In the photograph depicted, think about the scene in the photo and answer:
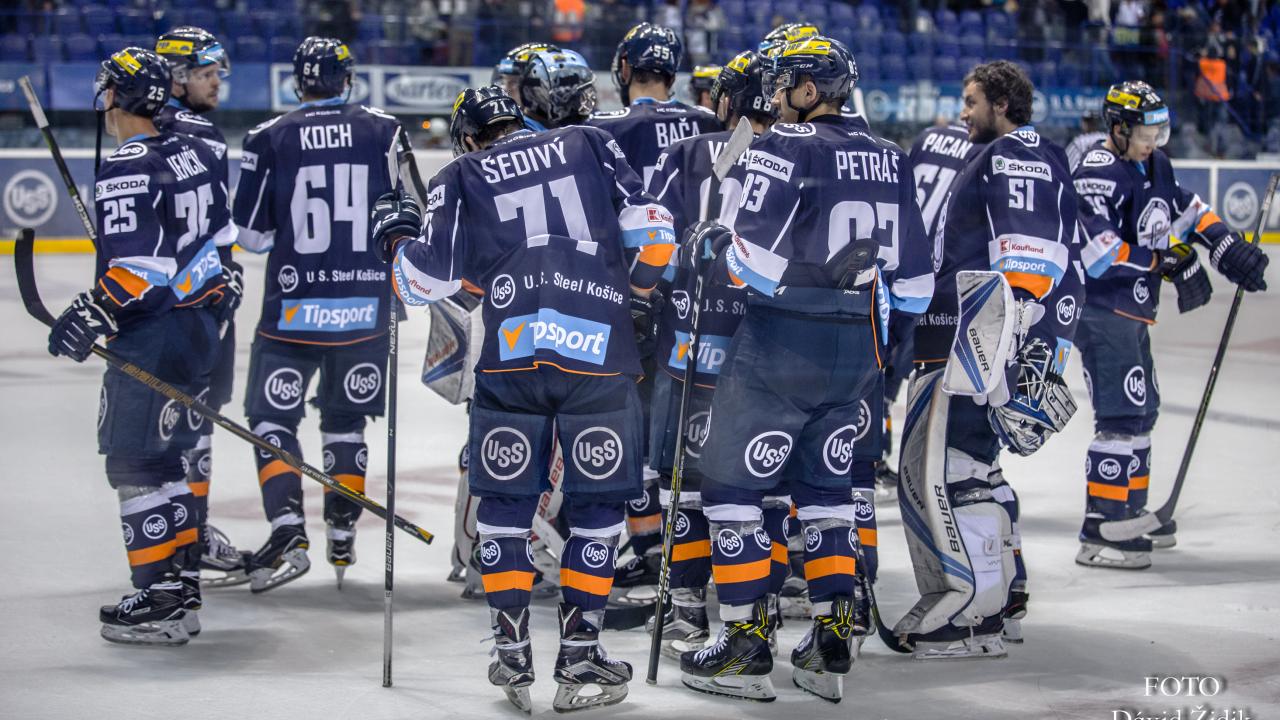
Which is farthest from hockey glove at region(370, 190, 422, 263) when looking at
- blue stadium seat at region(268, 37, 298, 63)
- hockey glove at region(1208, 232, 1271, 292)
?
blue stadium seat at region(268, 37, 298, 63)

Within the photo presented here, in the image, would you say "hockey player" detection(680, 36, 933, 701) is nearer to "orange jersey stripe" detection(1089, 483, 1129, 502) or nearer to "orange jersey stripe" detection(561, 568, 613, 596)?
"orange jersey stripe" detection(561, 568, 613, 596)

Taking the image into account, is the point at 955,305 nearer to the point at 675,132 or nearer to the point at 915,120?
the point at 675,132

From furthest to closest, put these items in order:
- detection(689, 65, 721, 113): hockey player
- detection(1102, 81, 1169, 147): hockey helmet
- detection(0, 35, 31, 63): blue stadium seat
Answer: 1. detection(0, 35, 31, 63): blue stadium seat
2. detection(689, 65, 721, 113): hockey player
3. detection(1102, 81, 1169, 147): hockey helmet

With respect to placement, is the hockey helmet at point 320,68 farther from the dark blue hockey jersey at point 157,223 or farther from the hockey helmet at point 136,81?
the hockey helmet at point 136,81

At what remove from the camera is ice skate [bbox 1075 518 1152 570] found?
552 cm

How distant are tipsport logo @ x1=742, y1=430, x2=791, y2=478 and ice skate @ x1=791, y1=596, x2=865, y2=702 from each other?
409mm

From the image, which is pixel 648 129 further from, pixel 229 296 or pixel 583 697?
pixel 583 697

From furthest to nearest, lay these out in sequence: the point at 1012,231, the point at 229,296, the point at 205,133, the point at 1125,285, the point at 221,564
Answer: the point at 1125,285, the point at 221,564, the point at 205,133, the point at 229,296, the point at 1012,231

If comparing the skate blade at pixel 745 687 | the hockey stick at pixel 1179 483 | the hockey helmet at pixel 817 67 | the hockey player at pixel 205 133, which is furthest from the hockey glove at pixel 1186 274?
the hockey player at pixel 205 133

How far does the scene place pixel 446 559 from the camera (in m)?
5.51

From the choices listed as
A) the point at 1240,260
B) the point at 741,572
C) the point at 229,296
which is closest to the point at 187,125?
the point at 229,296

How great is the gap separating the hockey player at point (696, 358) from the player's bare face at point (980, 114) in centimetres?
66

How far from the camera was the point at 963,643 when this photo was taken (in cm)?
443

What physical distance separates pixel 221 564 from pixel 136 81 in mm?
1749
